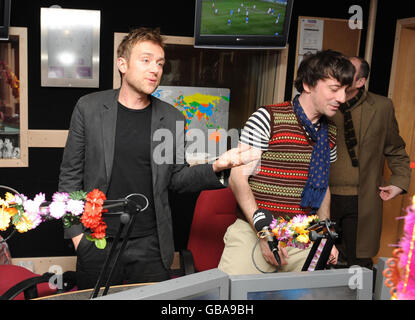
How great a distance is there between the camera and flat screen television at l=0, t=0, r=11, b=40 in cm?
297

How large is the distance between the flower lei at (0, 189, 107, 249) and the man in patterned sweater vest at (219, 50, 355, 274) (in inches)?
36.6

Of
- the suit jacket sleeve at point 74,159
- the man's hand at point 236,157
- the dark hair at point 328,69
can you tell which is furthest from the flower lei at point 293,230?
the suit jacket sleeve at point 74,159

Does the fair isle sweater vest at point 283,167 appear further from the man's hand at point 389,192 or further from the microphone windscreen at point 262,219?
the man's hand at point 389,192

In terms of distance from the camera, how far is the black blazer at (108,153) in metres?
2.14

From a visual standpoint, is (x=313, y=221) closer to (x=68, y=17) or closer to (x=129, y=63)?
(x=129, y=63)

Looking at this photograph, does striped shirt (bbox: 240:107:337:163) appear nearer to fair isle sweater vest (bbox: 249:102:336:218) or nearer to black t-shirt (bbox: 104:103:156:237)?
fair isle sweater vest (bbox: 249:102:336:218)

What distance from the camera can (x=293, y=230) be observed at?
1492mm

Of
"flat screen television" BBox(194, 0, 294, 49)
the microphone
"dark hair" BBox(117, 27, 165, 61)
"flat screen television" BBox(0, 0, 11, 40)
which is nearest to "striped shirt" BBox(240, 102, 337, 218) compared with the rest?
the microphone

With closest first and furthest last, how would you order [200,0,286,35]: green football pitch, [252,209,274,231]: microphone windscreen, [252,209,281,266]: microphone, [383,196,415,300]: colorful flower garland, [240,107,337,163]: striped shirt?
Result: [383,196,415,300]: colorful flower garland < [252,209,281,266]: microphone < [252,209,274,231]: microphone windscreen < [240,107,337,163]: striped shirt < [200,0,286,35]: green football pitch

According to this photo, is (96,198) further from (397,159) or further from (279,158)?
(397,159)

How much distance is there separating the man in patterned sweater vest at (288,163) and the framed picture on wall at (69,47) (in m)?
1.83

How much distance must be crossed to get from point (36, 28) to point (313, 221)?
8.92 feet

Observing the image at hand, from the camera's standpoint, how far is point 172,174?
2.27 m
